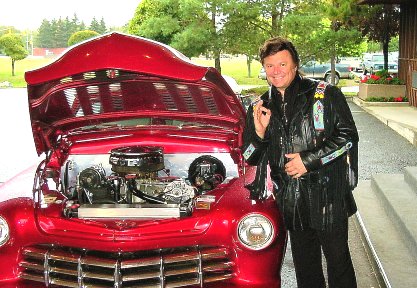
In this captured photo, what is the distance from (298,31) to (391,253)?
15.6 metres

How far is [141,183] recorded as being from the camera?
3.59m

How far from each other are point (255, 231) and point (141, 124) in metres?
1.56

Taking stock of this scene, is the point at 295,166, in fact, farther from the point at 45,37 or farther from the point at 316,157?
the point at 45,37

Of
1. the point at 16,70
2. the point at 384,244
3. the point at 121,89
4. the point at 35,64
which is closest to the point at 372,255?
the point at 384,244

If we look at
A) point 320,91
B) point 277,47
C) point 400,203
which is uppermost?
point 277,47

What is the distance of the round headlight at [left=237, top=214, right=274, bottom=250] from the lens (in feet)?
9.80

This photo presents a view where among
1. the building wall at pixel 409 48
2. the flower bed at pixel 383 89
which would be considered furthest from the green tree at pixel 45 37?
the building wall at pixel 409 48

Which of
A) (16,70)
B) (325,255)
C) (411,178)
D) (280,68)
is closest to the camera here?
(280,68)

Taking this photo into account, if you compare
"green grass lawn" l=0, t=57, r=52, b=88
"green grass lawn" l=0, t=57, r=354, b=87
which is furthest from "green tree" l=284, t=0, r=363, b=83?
"green grass lawn" l=0, t=57, r=52, b=88

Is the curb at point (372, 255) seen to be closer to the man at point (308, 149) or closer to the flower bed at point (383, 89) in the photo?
the man at point (308, 149)

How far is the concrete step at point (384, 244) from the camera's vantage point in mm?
3900

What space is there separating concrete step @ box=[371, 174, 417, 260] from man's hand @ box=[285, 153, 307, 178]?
1762 mm

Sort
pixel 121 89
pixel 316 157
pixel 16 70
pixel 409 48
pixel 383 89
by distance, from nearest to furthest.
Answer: pixel 316 157
pixel 121 89
pixel 409 48
pixel 383 89
pixel 16 70

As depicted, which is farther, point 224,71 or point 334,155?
point 224,71
